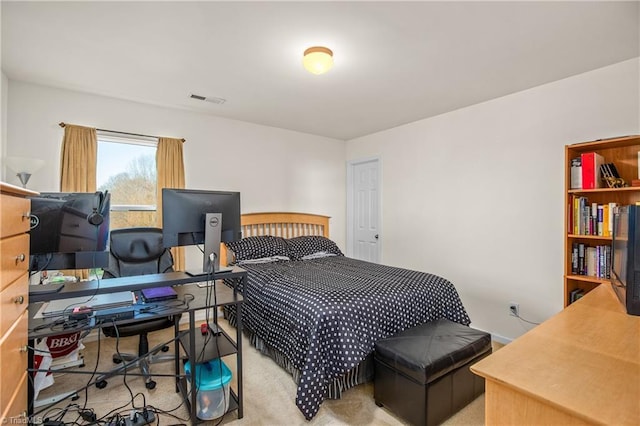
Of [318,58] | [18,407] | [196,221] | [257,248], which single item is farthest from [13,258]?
[257,248]

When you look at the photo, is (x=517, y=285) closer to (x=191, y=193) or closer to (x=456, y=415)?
(x=456, y=415)

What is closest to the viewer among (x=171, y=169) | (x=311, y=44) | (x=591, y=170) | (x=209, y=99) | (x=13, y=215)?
(x=13, y=215)

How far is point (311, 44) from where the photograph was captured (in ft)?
7.10

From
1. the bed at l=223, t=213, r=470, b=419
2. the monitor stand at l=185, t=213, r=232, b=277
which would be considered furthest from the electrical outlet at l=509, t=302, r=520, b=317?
the monitor stand at l=185, t=213, r=232, b=277

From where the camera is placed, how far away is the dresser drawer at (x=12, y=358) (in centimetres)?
103

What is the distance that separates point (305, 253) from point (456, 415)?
7.63 ft

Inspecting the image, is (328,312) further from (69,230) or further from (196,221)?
(69,230)

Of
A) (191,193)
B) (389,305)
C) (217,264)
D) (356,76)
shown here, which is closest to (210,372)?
(217,264)

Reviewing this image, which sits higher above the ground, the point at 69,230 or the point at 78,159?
the point at 78,159

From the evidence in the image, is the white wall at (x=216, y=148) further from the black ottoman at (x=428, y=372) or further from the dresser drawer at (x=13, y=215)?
the black ottoman at (x=428, y=372)

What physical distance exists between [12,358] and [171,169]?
2.68 m

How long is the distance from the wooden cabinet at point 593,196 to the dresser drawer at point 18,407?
340cm

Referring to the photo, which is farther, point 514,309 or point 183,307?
point 514,309

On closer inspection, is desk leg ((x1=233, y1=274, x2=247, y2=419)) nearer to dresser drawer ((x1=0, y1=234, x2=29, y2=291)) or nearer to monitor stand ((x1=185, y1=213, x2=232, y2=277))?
monitor stand ((x1=185, y1=213, x2=232, y2=277))
